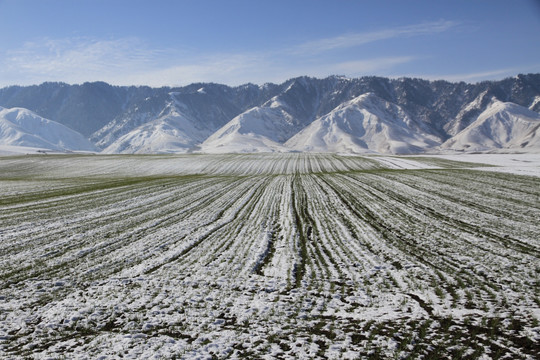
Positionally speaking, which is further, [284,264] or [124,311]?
[284,264]

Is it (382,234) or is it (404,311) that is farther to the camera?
(382,234)

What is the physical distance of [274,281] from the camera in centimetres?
1120

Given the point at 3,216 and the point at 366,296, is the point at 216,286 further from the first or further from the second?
the point at 3,216

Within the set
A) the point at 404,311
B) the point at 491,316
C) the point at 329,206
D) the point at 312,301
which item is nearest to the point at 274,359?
the point at 312,301

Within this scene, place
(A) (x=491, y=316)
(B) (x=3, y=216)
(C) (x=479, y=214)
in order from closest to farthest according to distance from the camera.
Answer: (A) (x=491, y=316) < (C) (x=479, y=214) < (B) (x=3, y=216)

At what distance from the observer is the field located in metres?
7.65

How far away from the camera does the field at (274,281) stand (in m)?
7.65

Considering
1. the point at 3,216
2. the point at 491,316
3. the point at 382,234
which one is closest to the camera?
the point at 491,316

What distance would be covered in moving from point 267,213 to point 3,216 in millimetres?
16023

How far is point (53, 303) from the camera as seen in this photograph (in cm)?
969

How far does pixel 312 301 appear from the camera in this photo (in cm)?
968

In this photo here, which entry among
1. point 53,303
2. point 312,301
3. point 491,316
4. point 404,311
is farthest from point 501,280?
point 53,303

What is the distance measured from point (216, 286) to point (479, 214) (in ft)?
53.1

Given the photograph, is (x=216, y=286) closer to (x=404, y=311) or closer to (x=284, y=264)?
(x=284, y=264)
